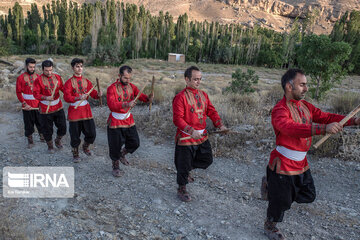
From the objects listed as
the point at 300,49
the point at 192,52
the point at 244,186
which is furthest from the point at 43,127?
the point at 192,52

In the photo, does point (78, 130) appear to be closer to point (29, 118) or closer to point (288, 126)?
point (29, 118)

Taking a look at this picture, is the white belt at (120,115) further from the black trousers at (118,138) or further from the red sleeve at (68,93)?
the red sleeve at (68,93)

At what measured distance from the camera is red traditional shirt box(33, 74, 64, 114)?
17.2 feet

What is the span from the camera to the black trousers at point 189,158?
140 inches

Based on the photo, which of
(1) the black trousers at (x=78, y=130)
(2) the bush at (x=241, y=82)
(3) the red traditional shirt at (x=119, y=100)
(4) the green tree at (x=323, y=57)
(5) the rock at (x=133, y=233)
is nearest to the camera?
(5) the rock at (x=133, y=233)

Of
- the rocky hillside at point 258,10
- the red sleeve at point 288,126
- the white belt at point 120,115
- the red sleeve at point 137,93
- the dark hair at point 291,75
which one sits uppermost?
the rocky hillside at point 258,10

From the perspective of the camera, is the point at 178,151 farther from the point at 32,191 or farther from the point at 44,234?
the point at 32,191

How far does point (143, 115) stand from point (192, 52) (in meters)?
40.9

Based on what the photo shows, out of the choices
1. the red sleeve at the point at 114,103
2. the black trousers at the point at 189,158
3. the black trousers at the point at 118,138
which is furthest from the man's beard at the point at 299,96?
the black trousers at the point at 118,138

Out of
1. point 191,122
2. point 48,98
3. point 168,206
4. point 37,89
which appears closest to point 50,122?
point 48,98

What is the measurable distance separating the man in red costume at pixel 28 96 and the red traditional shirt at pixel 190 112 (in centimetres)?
390

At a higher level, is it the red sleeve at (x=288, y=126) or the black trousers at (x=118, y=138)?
the red sleeve at (x=288, y=126)

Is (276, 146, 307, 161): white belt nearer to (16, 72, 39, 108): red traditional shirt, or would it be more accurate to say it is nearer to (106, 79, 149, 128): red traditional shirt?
(106, 79, 149, 128): red traditional shirt

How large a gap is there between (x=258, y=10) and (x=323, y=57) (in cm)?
13140
